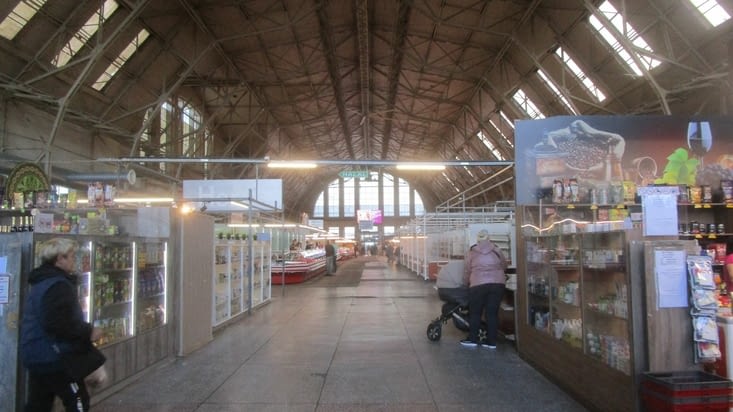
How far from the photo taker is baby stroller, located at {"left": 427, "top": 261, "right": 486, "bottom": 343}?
8.18 metres

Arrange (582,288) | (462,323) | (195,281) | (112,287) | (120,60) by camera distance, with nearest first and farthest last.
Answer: (582,288) → (112,287) → (195,281) → (462,323) → (120,60)

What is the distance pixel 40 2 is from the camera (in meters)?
12.9

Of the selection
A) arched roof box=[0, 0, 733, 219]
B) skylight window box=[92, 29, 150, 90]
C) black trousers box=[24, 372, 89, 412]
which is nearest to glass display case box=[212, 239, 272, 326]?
black trousers box=[24, 372, 89, 412]

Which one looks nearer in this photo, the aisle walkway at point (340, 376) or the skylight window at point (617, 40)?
the aisle walkway at point (340, 376)

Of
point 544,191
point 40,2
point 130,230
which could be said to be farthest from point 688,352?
point 40,2

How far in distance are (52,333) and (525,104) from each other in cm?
2097

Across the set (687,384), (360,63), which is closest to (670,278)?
(687,384)

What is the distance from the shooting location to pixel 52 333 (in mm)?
3424

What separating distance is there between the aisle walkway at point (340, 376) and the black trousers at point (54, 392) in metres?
1.57

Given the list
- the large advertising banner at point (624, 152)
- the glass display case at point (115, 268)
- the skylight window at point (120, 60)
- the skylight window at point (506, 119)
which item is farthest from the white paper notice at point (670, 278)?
the skylight window at point (506, 119)

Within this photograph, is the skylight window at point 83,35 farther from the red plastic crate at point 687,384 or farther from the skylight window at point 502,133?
the skylight window at point 502,133

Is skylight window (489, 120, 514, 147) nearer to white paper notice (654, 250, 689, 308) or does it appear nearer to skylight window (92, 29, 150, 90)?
skylight window (92, 29, 150, 90)

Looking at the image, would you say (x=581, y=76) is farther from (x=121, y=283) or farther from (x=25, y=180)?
(x=25, y=180)

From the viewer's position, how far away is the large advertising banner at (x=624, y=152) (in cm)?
→ 778
